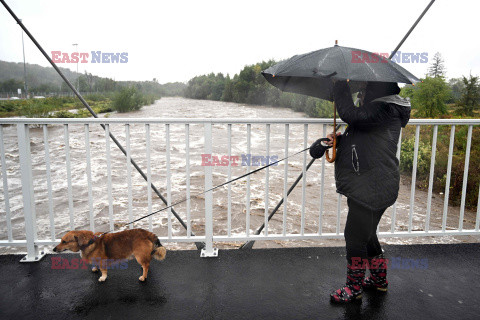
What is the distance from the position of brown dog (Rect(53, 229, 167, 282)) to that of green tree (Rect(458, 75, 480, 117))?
1252cm

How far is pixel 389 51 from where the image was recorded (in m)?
2.62

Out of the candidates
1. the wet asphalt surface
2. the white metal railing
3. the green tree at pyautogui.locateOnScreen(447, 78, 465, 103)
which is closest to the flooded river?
the white metal railing

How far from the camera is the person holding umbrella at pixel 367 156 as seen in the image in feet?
5.78

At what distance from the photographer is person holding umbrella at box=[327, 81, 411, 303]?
5.78 feet

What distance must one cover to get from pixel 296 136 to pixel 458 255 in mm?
12725

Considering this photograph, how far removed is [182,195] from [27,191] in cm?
699

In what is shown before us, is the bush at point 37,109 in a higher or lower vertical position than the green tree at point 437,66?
lower

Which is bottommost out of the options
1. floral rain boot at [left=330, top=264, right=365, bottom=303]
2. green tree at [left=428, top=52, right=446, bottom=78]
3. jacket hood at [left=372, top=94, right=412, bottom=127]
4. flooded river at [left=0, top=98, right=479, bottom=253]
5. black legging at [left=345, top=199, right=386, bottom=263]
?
flooded river at [left=0, top=98, right=479, bottom=253]

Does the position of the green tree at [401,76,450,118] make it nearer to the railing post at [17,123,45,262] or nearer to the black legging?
the black legging

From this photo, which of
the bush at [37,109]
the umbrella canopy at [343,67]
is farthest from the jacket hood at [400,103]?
the bush at [37,109]

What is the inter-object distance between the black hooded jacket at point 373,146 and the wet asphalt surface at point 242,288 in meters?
0.73

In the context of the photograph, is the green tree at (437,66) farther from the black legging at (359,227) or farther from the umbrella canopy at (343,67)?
the black legging at (359,227)

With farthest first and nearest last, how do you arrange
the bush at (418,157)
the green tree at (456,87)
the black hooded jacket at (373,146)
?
the green tree at (456,87)
the bush at (418,157)
the black hooded jacket at (373,146)

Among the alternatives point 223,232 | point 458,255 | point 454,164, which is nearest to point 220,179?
point 223,232
